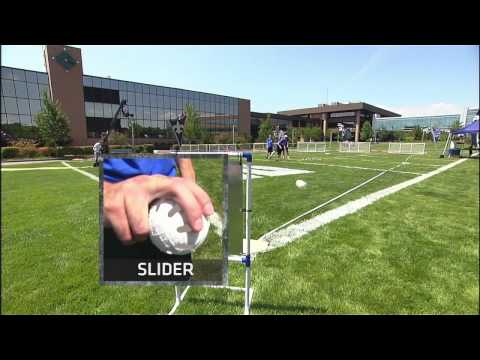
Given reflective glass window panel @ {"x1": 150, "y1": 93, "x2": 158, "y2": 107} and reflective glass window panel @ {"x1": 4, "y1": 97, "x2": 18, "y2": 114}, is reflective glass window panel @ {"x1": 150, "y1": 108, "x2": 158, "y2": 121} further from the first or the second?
reflective glass window panel @ {"x1": 4, "y1": 97, "x2": 18, "y2": 114}

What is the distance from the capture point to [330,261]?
3.84 meters

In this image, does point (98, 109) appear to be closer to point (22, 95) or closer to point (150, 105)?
point (150, 105)

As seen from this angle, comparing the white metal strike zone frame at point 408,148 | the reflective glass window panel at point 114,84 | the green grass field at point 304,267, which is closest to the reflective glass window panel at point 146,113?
the reflective glass window panel at point 114,84

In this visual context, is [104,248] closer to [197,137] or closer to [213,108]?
[197,137]

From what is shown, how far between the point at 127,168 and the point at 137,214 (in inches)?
17.6

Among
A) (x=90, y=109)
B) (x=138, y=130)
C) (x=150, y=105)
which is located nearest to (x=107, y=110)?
(x=90, y=109)

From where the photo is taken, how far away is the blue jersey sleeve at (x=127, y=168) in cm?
234

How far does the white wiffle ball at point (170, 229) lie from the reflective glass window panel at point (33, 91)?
43585mm

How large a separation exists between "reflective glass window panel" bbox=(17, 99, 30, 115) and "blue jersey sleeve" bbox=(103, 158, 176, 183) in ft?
139

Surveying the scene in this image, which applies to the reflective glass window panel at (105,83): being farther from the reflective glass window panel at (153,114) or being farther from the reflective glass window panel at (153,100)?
the reflective glass window panel at (153,114)

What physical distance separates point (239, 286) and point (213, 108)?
56882 millimetres

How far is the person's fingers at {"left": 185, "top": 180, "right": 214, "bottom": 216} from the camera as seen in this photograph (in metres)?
2.42

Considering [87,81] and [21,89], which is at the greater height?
[87,81]

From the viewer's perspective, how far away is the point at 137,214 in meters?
2.37
